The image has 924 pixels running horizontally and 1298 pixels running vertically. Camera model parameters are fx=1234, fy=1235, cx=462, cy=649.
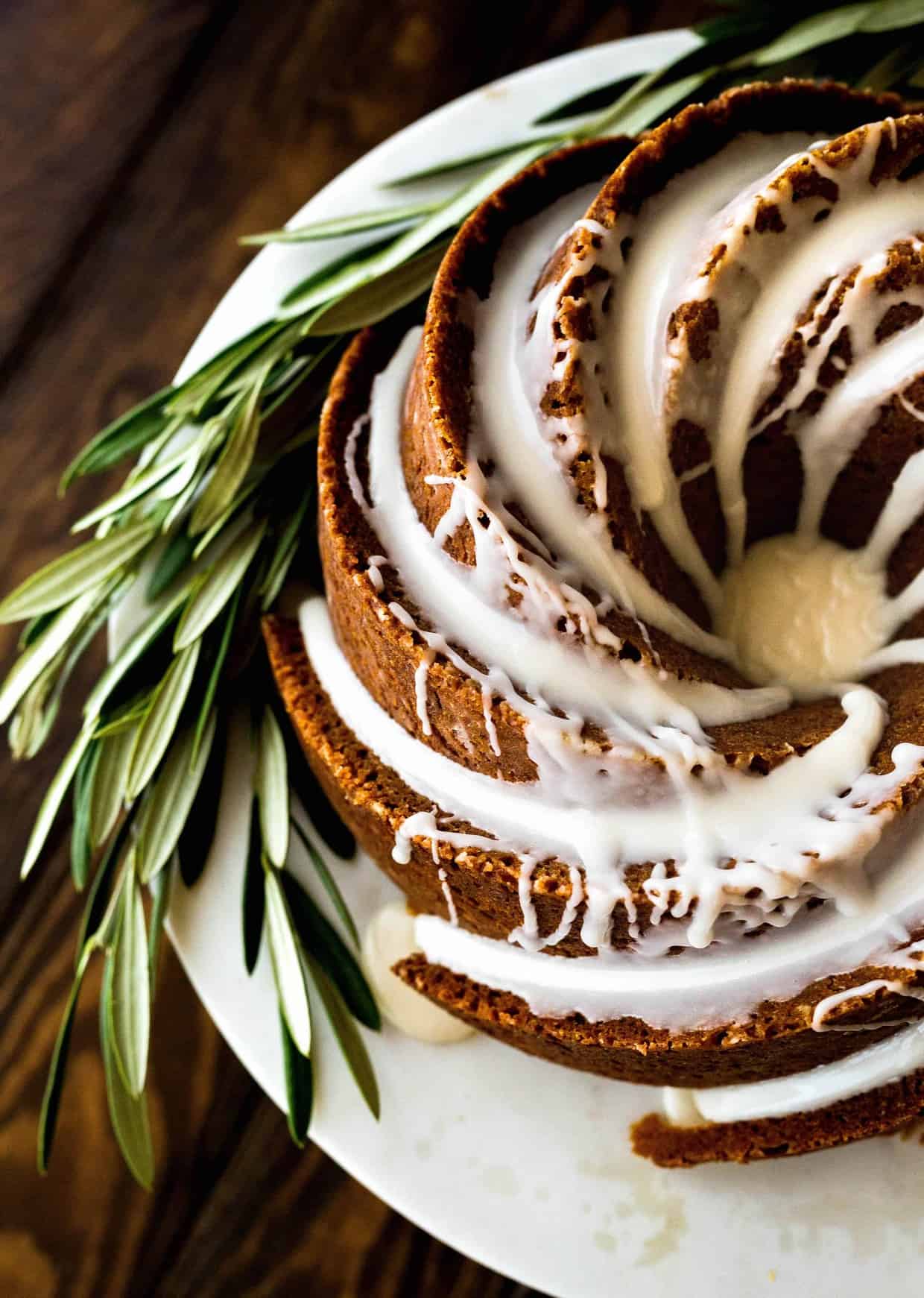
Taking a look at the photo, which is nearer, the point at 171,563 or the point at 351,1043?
the point at 351,1043

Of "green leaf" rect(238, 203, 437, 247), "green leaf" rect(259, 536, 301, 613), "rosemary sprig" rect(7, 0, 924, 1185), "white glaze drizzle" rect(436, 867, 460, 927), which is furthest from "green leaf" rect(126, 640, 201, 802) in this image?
"green leaf" rect(238, 203, 437, 247)

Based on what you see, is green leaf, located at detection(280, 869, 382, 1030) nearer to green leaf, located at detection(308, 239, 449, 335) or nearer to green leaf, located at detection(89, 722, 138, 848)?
green leaf, located at detection(89, 722, 138, 848)

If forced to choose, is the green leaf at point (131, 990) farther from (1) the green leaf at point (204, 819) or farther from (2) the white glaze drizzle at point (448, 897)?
(2) the white glaze drizzle at point (448, 897)

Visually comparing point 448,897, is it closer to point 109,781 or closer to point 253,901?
point 253,901

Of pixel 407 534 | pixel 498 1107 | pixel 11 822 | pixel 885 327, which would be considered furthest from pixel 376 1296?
pixel 885 327

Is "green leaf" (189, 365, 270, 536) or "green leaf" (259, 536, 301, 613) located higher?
"green leaf" (189, 365, 270, 536)

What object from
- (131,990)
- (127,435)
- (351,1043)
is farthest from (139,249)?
(351,1043)

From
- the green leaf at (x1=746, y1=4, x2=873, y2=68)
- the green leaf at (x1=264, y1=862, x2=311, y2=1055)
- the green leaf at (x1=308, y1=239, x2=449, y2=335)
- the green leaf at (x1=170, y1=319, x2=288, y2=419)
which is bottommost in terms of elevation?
the green leaf at (x1=264, y1=862, x2=311, y2=1055)
